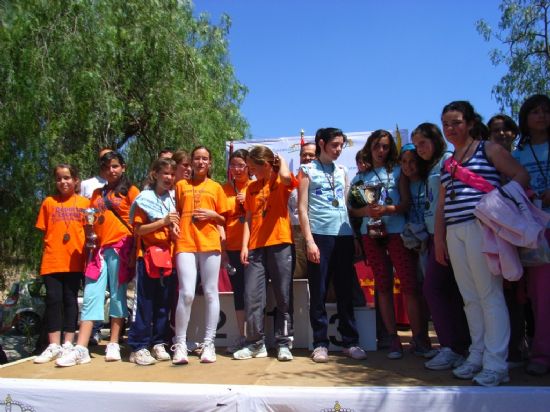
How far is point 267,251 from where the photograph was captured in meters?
4.59

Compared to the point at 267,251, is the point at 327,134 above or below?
above

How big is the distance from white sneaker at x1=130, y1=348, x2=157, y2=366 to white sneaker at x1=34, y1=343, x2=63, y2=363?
0.74m

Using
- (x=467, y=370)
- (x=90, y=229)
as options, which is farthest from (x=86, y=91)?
(x=467, y=370)

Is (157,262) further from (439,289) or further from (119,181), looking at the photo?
(439,289)

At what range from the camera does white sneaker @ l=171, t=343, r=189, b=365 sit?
441 centimetres

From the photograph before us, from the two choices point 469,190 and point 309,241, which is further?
point 309,241

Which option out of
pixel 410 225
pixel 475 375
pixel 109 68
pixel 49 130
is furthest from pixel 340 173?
pixel 109 68

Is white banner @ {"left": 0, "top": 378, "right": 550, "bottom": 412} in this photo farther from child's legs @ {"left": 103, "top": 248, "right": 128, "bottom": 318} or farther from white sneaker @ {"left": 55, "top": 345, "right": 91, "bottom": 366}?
child's legs @ {"left": 103, "top": 248, "right": 128, "bottom": 318}

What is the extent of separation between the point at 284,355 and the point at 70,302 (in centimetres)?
213

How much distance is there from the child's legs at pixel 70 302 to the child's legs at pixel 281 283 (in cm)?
191

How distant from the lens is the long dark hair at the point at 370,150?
183 inches

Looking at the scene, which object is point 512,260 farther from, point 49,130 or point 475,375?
point 49,130

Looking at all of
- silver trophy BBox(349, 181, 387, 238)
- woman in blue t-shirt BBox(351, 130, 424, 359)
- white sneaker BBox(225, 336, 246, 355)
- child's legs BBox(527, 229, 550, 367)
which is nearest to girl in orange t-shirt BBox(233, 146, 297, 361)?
white sneaker BBox(225, 336, 246, 355)

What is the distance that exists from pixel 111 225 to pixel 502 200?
3.34 m
